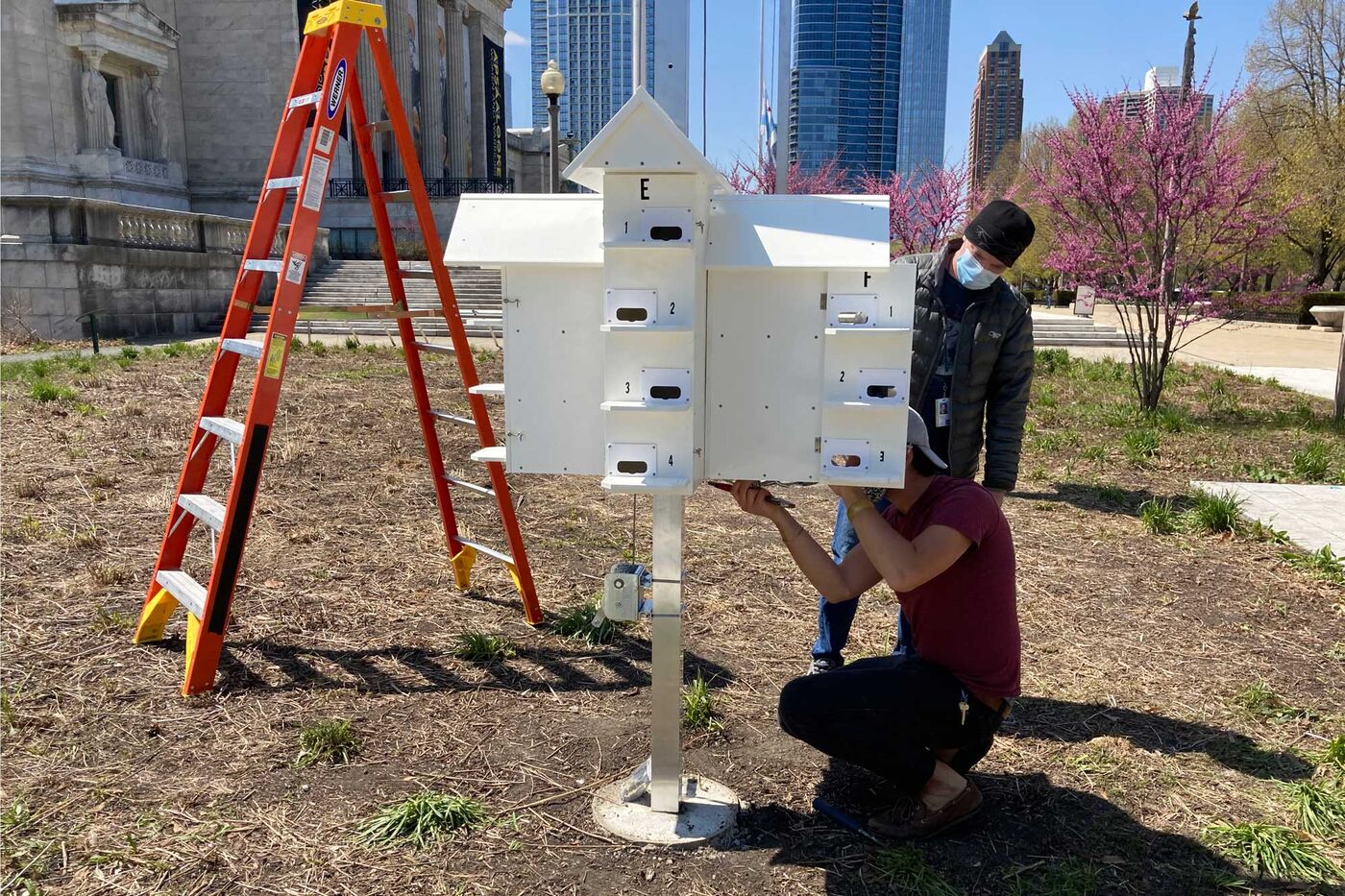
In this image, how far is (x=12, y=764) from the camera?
311 cm

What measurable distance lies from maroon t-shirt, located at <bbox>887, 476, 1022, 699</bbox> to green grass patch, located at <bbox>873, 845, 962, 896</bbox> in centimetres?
50

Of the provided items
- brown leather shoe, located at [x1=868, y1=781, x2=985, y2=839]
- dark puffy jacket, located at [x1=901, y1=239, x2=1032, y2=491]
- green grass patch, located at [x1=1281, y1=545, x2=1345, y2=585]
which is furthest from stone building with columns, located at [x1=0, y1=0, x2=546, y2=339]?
green grass patch, located at [x1=1281, y1=545, x2=1345, y2=585]

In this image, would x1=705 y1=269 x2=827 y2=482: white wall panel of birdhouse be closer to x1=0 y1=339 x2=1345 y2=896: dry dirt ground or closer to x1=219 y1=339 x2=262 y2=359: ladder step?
x1=0 y1=339 x2=1345 y2=896: dry dirt ground

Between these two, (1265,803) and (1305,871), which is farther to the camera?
(1265,803)

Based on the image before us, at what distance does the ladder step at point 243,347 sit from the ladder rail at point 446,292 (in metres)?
0.78

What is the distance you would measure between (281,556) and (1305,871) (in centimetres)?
466

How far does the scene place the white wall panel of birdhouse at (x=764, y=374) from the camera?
8.48 ft

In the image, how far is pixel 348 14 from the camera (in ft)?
12.3

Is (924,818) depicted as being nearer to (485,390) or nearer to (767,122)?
(485,390)

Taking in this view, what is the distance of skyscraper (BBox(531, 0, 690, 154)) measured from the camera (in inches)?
126

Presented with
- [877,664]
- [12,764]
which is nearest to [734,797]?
[877,664]

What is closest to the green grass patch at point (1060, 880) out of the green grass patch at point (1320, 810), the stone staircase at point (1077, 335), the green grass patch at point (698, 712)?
the green grass patch at point (1320, 810)

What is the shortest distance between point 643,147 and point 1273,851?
263 cm

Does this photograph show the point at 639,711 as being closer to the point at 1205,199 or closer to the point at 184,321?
the point at 1205,199
